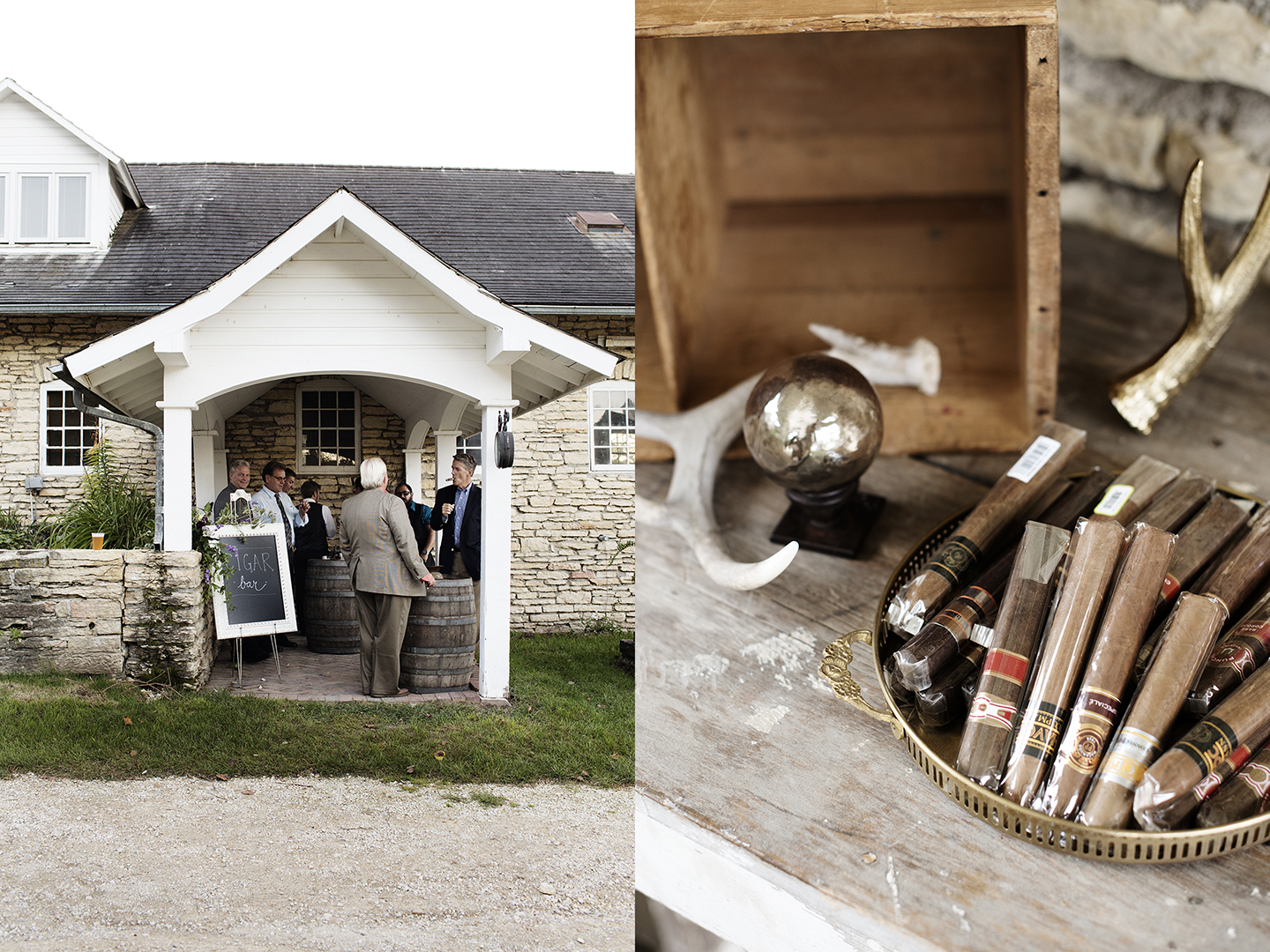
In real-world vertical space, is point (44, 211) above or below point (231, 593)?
above

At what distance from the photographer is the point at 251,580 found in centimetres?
83

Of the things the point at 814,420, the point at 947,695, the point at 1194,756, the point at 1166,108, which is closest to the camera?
the point at 1194,756

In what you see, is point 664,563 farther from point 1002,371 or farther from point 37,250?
point 37,250

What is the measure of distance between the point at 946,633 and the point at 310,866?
2.05 feet

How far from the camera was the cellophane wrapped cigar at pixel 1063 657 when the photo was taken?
26.9 inches

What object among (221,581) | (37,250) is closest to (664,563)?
(221,581)

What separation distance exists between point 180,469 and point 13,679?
0.26 meters

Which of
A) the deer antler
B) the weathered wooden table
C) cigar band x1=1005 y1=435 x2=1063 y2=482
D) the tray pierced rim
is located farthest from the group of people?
the deer antler

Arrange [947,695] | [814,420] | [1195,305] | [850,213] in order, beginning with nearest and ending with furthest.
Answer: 1. [947,695]
2. [814,420]
3. [1195,305]
4. [850,213]

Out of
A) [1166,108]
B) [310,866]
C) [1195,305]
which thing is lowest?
[310,866]

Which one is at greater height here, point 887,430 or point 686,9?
point 686,9

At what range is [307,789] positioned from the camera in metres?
0.85

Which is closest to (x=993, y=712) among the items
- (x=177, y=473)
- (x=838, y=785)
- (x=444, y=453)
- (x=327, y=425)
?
(x=838, y=785)

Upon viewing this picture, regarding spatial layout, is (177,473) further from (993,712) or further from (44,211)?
(993,712)
